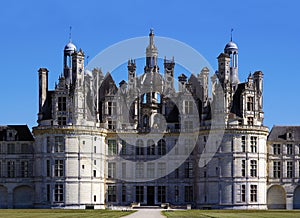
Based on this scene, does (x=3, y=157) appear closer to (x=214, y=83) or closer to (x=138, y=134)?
(x=138, y=134)

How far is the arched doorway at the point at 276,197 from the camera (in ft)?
289

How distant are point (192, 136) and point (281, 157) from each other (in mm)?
9991

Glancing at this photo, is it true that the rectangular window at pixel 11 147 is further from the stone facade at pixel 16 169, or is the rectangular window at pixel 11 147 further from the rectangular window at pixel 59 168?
the rectangular window at pixel 59 168

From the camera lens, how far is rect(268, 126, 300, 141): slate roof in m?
87.8

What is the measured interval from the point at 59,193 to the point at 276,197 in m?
24.1

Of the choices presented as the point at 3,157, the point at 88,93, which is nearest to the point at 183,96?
the point at 88,93

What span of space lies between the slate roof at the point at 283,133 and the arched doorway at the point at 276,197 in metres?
5.37


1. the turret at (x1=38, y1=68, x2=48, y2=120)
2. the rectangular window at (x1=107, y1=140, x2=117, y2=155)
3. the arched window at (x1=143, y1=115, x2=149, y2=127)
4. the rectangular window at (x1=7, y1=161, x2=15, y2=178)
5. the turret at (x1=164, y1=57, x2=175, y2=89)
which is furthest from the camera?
the turret at (x1=164, y1=57, x2=175, y2=89)

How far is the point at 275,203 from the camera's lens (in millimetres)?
88562

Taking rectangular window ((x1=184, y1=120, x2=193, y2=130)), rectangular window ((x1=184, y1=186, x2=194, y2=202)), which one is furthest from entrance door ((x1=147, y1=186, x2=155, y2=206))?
rectangular window ((x1=184, y1=120, x2=193, y2=130))

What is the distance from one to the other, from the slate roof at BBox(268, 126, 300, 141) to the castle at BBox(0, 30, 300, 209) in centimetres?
11

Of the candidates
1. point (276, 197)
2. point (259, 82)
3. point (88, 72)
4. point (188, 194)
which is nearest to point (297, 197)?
point (276, 197)

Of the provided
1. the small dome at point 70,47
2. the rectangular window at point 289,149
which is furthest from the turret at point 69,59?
the rectangular window at point 289,149

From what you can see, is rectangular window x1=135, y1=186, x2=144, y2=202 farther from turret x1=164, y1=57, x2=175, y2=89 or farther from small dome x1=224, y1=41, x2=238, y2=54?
small dome x1=224, y1=41, x2=238, y2=54
